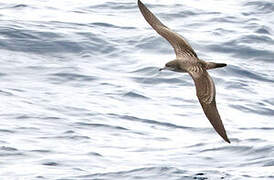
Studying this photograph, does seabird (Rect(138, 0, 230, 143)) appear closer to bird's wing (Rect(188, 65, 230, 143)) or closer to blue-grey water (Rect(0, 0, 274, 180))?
bird's wing (Rect(188, 65, 230, 143))

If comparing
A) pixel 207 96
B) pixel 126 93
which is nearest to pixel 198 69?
pixel 207 96

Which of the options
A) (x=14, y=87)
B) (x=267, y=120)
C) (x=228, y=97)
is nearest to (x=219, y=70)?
(x=228, y=97)

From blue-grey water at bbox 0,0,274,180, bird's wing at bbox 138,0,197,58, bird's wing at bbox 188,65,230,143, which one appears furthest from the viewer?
blue-grey water at bbox 0,0,274,180

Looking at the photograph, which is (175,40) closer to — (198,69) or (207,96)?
(198,69)

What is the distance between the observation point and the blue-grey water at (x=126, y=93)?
11.4m

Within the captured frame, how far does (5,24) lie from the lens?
17.0m

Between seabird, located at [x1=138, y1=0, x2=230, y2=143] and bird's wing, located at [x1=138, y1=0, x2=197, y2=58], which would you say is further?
bird's wing, located at [x1=138, y1=0, x2=197, y2=58]

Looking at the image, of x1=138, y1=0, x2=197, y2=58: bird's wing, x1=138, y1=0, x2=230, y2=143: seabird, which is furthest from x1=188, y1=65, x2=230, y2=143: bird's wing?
x1=138, y1=0, x2=197, y2=58: bird's wing

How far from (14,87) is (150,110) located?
7.04ft

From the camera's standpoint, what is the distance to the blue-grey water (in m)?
11.4

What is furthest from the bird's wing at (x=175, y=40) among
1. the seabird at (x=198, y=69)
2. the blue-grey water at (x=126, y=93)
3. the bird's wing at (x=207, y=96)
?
the blue-grey water at (x=126, y=93)

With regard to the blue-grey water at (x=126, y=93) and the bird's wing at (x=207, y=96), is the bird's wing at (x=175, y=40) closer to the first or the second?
the bird's wing at (x=207, y=96)

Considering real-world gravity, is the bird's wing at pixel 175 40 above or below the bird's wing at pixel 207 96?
above

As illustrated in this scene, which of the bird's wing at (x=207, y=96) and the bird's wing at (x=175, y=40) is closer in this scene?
the bird's wing at (x=207, y=96)
